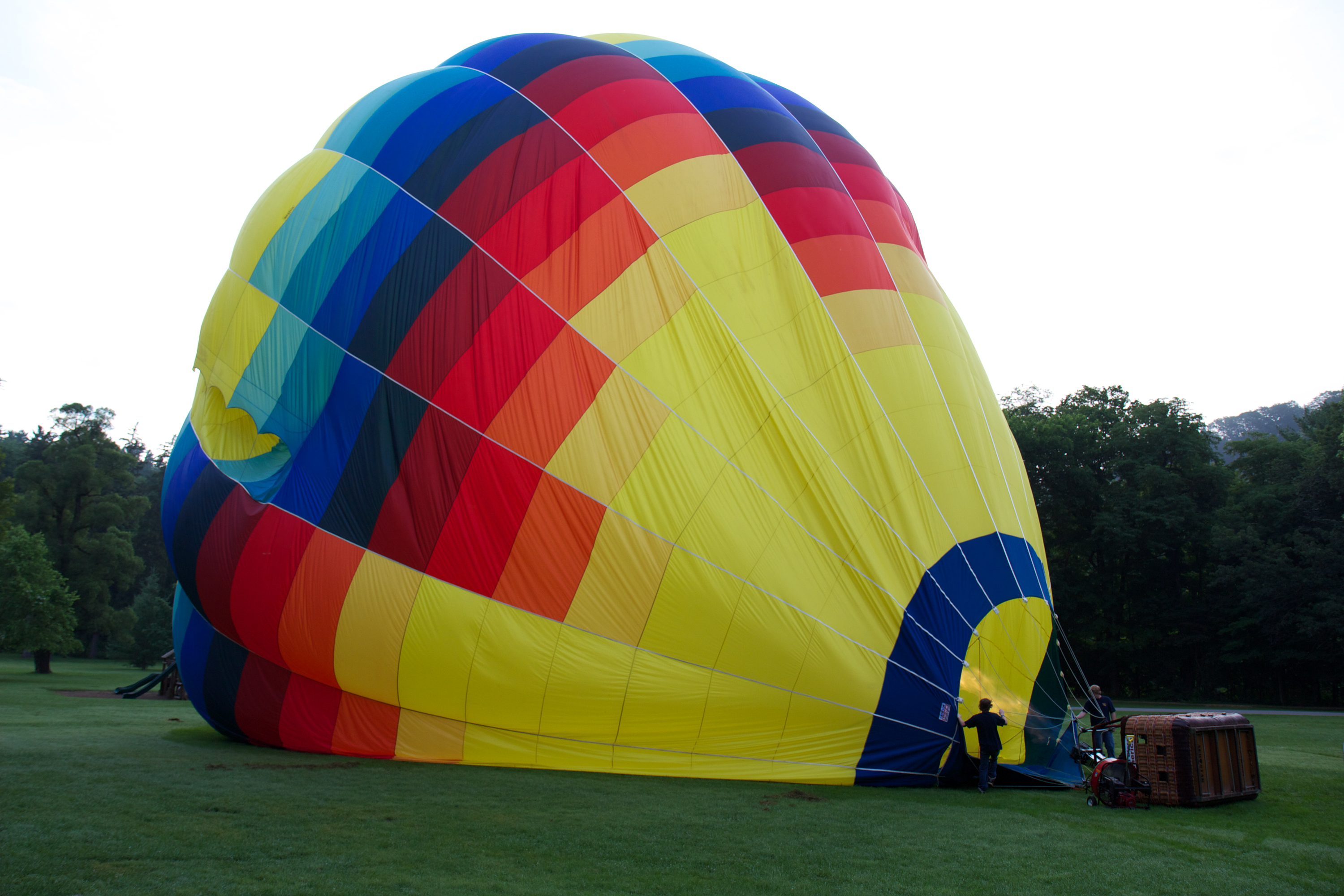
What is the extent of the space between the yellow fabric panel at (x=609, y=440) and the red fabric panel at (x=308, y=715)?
2.96m

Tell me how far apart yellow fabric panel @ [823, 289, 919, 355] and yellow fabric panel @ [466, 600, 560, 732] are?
3415 millimetres

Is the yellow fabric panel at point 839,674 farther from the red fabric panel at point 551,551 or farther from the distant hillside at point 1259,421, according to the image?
the distant hillside at point 1259,421

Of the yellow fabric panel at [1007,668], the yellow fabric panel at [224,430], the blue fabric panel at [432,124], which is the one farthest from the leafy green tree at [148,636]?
the yellow fabric panel at [1007,668]

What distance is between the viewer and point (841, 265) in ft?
25.1

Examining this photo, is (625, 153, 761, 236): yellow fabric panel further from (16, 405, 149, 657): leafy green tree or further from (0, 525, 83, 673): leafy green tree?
(16, 405, 149, 657): leafy green tree

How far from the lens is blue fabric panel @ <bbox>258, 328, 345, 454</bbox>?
7.52 meters

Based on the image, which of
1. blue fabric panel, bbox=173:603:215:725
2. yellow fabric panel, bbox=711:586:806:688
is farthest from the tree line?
yellow fabric panel, bbox=711:586:806:688

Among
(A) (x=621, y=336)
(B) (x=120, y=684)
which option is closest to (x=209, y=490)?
(A) (x=621, y=336)

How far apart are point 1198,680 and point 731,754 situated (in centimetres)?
2953

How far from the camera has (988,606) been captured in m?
6.80

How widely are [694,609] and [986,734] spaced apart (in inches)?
91.8

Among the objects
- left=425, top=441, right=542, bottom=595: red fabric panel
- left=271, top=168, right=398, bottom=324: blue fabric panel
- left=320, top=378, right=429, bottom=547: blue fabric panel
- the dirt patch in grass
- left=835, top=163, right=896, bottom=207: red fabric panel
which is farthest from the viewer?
left=835, top=163, right=896, bottom=207: red fabric panel

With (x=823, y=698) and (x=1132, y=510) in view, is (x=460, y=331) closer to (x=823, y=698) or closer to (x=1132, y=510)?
(x=823, y=698)

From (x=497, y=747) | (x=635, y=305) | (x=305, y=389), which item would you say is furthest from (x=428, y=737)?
(x=635, y=305)
